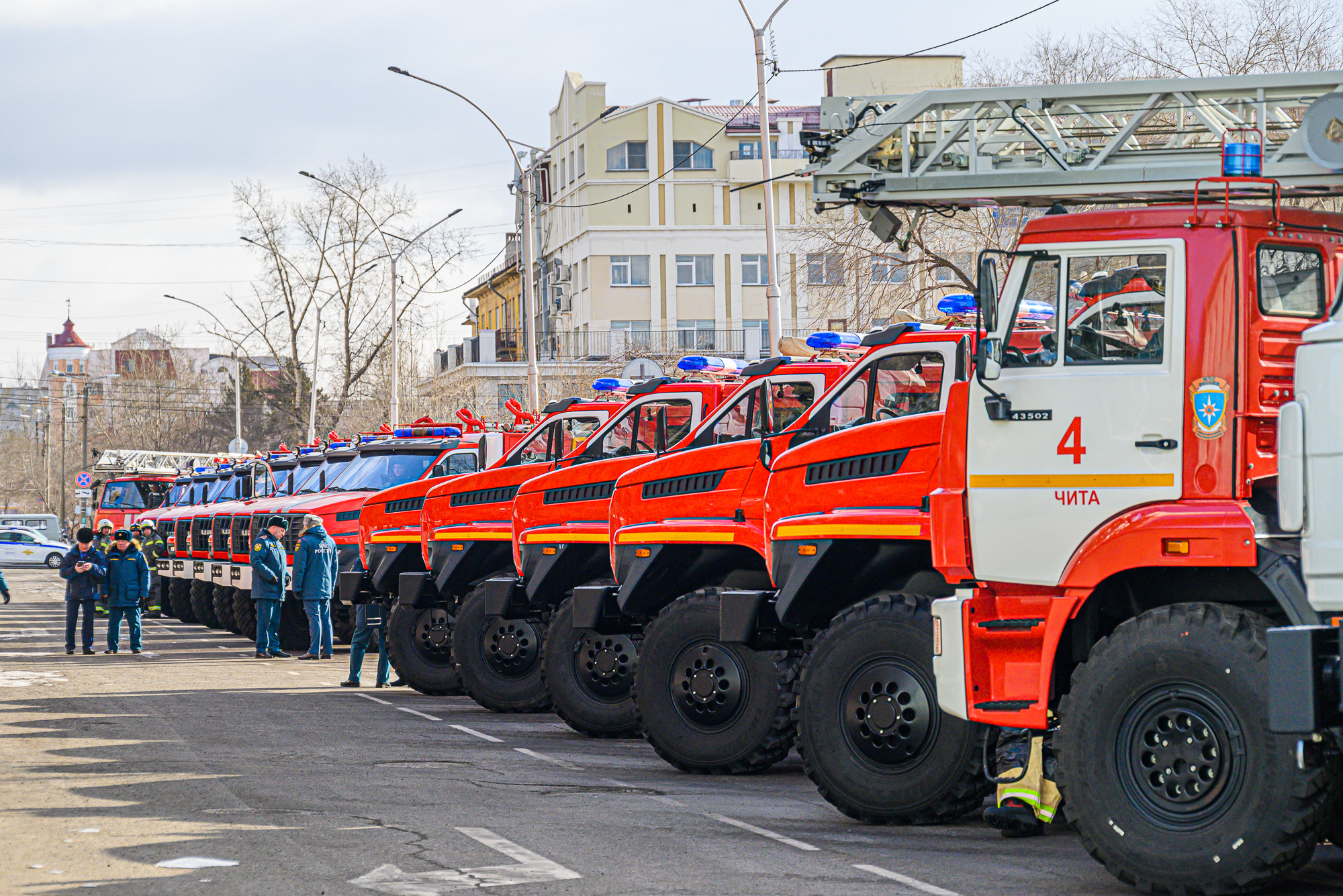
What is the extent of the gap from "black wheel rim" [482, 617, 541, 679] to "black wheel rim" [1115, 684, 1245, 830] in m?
8.39

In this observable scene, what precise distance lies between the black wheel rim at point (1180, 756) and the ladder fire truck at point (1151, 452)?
0.01m

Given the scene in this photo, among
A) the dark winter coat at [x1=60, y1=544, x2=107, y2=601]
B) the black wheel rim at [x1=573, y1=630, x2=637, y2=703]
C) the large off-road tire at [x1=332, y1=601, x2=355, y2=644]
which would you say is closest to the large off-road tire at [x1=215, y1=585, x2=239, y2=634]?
the large off-road tire at [x1=332, y1=601, x2=355, y2=644]

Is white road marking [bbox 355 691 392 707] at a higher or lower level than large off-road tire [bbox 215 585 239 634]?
lower

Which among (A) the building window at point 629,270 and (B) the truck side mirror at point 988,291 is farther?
(A) the building window at point 629,270

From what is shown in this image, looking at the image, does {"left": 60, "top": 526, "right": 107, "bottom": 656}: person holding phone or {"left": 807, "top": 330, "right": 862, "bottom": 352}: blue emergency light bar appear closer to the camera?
{"left": 807, "top": 330, "right": 862, "bottom": 352}: blue emergency light bar

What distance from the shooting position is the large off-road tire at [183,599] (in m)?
31.4

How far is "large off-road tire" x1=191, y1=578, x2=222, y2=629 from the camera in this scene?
97.4 feet

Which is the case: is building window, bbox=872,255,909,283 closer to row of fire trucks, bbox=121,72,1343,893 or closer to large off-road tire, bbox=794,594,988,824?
row of fire trucks, bbox=121,72,1343,893

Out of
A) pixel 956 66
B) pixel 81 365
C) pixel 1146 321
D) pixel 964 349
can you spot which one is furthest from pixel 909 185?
pixel 81 365

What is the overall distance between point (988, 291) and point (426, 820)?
166 inches

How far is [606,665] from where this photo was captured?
13.4 meters

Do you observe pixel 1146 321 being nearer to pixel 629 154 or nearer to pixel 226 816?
pixel 226 816

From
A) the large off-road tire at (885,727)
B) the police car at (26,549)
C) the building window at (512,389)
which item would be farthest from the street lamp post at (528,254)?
the police car at (26,549)

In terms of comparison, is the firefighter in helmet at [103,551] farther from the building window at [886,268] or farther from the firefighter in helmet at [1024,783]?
the firefighter in helmet at [1024,783]
